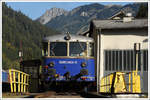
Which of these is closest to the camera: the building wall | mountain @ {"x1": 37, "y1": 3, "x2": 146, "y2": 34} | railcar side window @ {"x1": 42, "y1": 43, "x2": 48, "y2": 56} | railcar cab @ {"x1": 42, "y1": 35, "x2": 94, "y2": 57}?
railcar cab @ {"x1": 42, "y1": 35, "x2": 94, "y2": 57}

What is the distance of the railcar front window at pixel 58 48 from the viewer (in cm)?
1627

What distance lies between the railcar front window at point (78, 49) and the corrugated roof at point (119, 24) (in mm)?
4913

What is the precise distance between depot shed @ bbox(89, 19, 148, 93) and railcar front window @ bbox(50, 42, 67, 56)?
204 inches

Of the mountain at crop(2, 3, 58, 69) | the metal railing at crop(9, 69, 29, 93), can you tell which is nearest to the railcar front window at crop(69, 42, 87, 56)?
the metal railing at crop(9, 69, 29, 93)

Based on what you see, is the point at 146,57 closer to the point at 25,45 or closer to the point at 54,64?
the point at 54,64

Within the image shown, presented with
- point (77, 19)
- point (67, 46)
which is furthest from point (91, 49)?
Result: point (77, 19)

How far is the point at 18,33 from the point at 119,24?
119 meters

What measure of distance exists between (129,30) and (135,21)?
1216mm

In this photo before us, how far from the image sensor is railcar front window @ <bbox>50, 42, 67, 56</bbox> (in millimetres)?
16266

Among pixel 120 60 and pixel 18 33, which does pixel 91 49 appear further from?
pixel 18 33

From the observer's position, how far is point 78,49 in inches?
647

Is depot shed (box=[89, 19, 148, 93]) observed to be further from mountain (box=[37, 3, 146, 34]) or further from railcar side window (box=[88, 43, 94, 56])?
mountain (box=[37, 3, 146, 34])

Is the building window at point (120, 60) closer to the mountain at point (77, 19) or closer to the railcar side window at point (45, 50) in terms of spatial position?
the railcar side window at point (45, 50)

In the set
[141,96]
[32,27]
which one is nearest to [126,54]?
[141,96]
